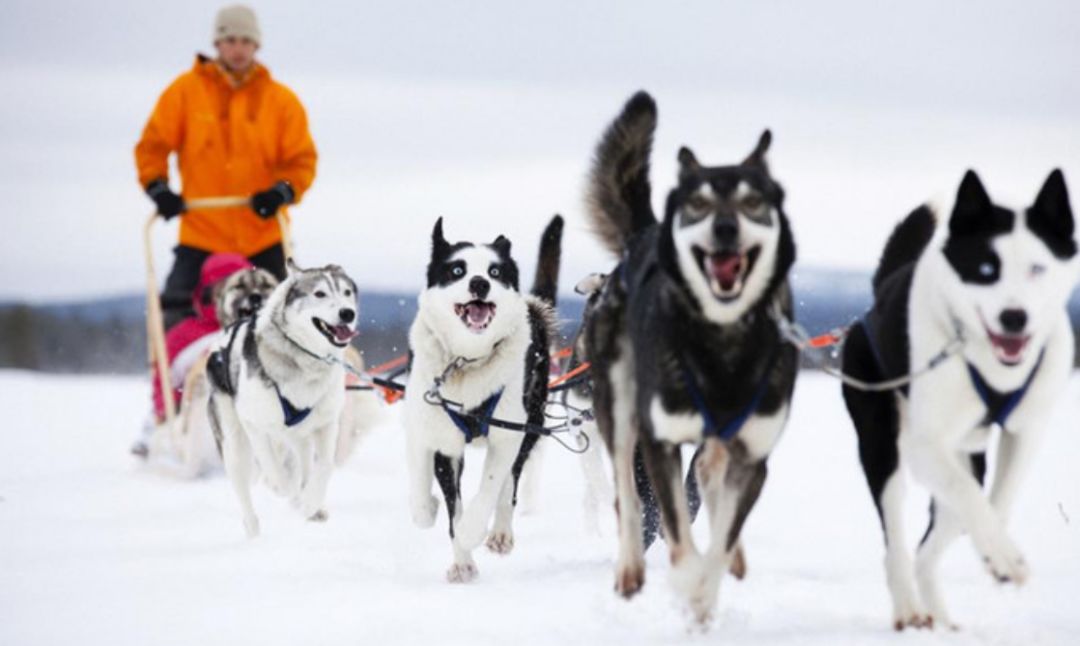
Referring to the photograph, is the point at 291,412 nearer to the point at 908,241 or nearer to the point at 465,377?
the point at 465,377

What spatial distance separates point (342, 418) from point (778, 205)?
4.81m

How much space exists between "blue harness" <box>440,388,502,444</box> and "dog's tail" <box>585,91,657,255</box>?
2.62 feet

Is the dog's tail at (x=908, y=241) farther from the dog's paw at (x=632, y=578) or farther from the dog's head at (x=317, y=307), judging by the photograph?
the dog's head at (x=317, y=307)

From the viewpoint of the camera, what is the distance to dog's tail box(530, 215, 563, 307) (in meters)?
5.35

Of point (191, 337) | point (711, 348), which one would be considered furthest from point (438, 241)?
point (191, 337)

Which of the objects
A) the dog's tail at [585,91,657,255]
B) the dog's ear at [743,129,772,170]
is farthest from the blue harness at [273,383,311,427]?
the dog's ear at [743,129,772,170]

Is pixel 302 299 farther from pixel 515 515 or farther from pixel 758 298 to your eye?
pixel 758 298

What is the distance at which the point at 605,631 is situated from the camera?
3.60 m

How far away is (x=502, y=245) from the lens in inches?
190

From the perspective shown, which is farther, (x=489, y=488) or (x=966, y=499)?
(x=489, y=488)

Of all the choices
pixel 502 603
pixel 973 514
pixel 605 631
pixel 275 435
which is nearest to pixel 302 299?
pixel 275 435

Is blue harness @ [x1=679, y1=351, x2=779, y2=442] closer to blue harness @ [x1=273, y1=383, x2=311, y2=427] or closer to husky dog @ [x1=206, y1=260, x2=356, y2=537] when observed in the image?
husky dog @ [x1=206, y1=260, x2=356, y2=537]

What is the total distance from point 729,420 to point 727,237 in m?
0.50

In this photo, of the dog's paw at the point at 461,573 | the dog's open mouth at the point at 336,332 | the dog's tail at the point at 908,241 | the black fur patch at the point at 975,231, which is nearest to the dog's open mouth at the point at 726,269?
the black fur patch at the point at 975,231
